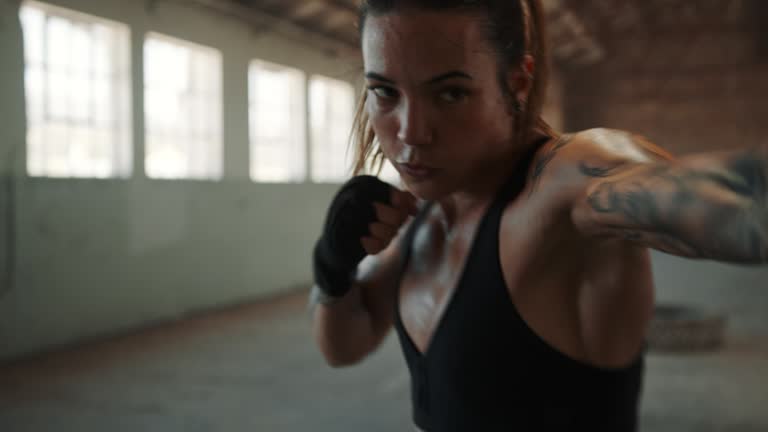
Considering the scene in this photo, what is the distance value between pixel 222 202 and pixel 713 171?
5974mm

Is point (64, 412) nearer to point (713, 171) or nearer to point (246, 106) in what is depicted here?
point (713, 171)

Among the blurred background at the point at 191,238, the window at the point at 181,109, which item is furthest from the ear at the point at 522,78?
the window at the point at 181,109

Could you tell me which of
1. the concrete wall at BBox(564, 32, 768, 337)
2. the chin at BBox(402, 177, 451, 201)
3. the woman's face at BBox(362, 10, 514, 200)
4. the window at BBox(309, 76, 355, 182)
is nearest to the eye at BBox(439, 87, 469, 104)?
the woman's face at BBox(362, 10, 514, 200)

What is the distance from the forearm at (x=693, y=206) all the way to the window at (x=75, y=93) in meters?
4.51

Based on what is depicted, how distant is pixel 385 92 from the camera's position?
0.98 meters

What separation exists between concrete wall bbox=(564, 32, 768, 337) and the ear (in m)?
12.0

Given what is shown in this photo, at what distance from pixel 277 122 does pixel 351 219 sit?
6259mm

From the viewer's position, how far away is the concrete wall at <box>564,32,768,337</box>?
12.4 m

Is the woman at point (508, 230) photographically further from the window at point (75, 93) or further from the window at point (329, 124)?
the window at point (329, 124)

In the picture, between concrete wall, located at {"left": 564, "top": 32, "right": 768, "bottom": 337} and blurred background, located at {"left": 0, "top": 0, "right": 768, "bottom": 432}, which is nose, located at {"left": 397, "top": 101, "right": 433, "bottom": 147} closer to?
blurred background, located at {"left": 0, "top": 0, "right": 768, "bottom": 432}

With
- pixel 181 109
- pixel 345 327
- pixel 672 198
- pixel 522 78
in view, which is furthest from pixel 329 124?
pixel 672 198

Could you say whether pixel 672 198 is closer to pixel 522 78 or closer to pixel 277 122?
pixel 522 78

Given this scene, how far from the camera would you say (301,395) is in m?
3.52

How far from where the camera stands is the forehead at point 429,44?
2.98ft
